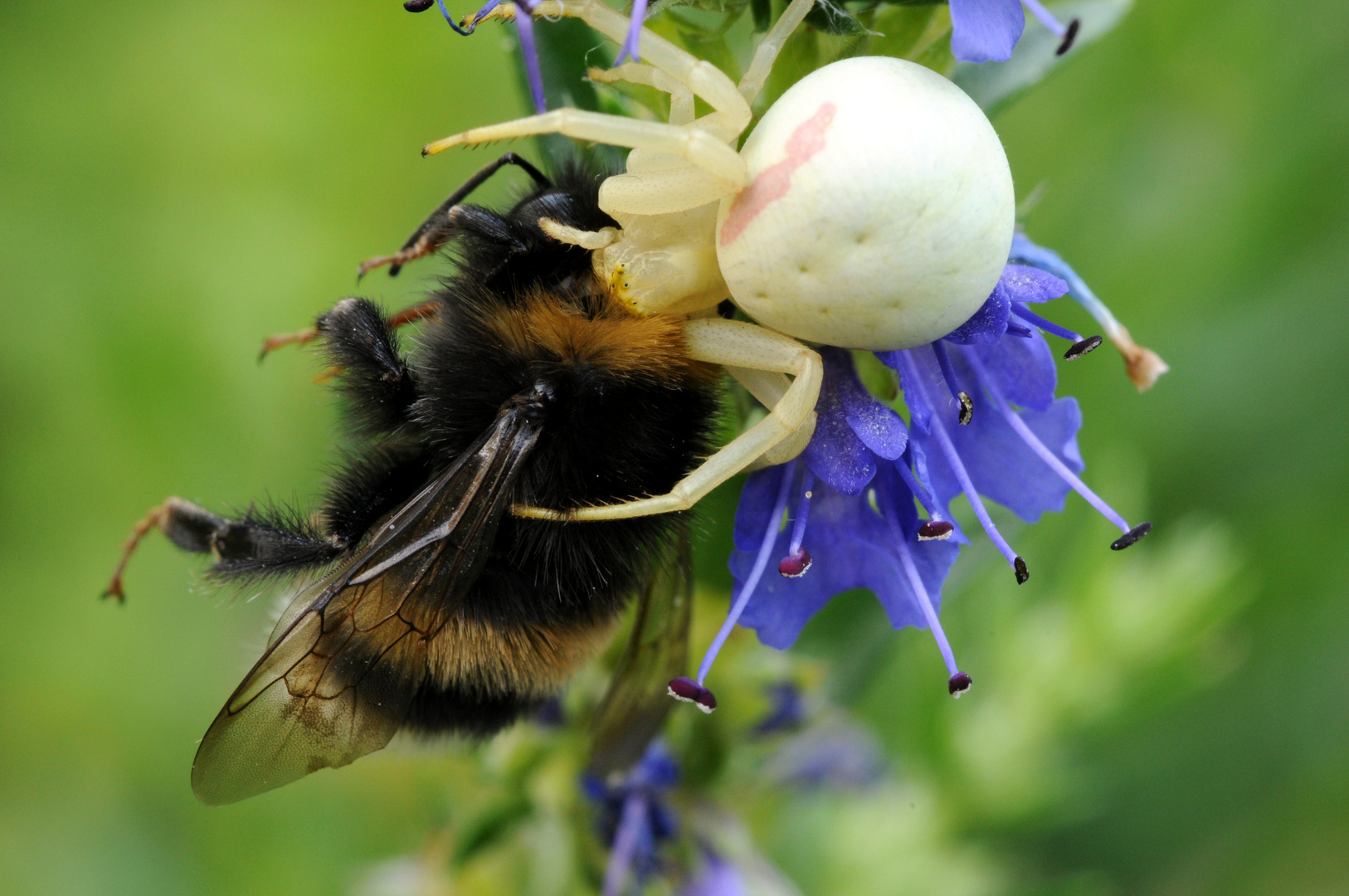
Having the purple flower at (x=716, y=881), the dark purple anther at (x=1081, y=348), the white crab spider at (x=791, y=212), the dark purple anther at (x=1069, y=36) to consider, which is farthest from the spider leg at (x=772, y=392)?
the purple flower at (x=716, y=881)

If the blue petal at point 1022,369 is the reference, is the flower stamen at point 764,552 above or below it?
below

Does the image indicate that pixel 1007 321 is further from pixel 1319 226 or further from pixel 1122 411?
pixel 1319 226

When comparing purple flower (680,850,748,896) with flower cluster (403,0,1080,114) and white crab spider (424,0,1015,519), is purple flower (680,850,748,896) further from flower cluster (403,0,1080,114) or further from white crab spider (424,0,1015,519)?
flower cluster (403,0,1080,114)

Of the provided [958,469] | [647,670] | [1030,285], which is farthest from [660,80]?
[647,670]

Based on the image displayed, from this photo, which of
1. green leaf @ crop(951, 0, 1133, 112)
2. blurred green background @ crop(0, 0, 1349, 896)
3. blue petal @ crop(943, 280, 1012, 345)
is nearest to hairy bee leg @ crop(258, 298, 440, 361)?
blue petal @ crop(943, 280, 1012, 345)

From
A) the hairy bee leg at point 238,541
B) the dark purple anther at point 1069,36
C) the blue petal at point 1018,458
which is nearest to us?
the dark purple anther at point 1069,36

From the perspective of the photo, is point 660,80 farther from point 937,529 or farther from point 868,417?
point 937,529

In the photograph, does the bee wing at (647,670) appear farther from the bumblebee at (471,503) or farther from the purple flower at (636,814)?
the purple flower at (636,814)
